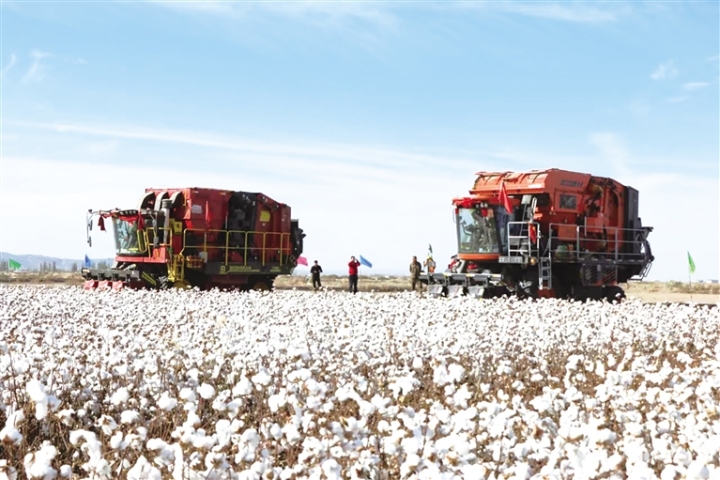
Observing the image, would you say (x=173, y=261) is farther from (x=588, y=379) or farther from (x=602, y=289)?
(x=588, y=379)

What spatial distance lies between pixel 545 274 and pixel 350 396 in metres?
17.6

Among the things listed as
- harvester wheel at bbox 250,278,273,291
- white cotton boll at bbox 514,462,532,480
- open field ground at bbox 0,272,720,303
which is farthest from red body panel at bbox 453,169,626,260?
white cotton boll at bbox 514,462,532,480

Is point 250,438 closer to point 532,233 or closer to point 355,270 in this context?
point 532,233

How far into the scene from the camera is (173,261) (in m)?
24.8

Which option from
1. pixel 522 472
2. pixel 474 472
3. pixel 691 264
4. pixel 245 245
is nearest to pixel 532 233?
pixel 245 245

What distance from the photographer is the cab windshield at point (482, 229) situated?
78.1ft

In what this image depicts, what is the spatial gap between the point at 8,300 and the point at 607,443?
571 inches

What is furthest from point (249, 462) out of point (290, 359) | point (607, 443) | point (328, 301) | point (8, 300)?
point (8, 300)

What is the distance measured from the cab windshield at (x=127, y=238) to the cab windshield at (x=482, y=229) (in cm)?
925

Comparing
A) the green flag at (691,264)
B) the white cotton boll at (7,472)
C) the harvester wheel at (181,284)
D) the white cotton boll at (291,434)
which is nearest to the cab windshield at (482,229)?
the harvester wheel at (181,284)

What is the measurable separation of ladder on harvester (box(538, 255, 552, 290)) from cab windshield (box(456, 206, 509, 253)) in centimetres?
128

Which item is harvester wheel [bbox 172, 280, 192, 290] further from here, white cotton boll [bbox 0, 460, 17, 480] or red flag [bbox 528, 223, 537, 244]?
white cotton boll [bbox 0, 460, 17, 480]

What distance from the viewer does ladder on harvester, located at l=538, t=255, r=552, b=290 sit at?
22406 mm

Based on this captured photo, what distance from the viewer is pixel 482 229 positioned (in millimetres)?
24188
